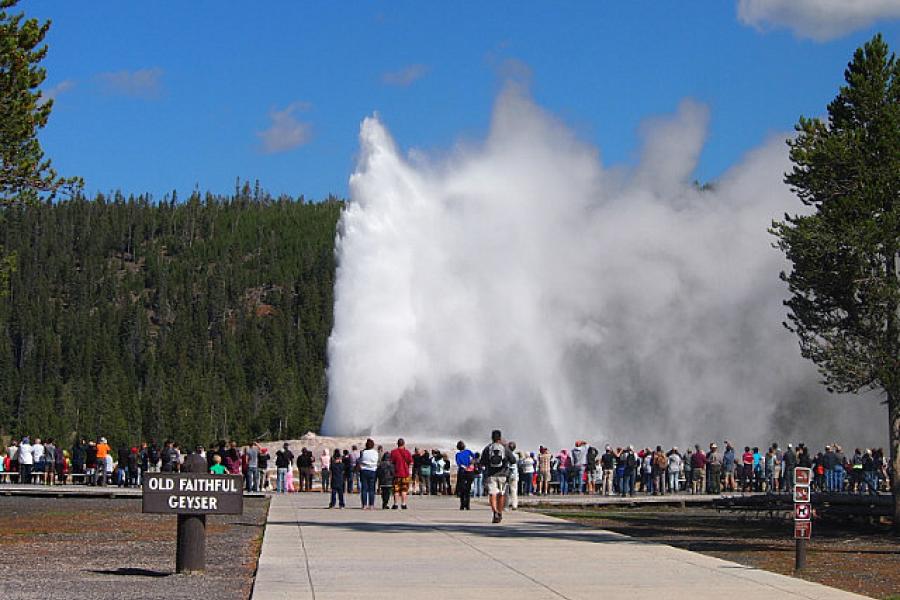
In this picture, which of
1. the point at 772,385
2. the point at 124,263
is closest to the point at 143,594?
the point at 772,385

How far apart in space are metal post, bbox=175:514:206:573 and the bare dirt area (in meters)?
6.64

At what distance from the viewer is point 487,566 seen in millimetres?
14750

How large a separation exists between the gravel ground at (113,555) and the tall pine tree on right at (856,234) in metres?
10.4

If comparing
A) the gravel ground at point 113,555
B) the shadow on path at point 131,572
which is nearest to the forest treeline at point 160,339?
the gravel ground at point 113,555

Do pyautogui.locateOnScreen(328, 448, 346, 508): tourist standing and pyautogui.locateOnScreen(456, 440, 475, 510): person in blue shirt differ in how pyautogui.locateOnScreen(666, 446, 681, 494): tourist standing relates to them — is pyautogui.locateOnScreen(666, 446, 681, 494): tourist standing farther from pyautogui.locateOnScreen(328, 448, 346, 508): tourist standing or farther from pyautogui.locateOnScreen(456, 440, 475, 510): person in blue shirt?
pyautogui.locateOnScreen(328, 448, 346, 508): tourist standing

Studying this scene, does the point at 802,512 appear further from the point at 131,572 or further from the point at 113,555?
the point at 113,555

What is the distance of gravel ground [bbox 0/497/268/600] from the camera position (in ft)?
41.2

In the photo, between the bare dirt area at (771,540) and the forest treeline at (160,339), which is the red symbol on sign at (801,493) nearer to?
the bare dirt area at (771,540)

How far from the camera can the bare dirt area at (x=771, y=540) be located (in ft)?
49.3

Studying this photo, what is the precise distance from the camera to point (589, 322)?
6662cm

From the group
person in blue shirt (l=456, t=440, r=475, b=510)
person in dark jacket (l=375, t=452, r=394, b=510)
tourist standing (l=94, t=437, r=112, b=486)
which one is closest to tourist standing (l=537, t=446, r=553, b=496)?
person in blue shirt (l=456, t=440, r=475, b=510)

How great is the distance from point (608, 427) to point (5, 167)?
46003mm

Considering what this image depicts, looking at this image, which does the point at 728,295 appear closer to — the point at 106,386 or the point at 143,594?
the point at 143,594

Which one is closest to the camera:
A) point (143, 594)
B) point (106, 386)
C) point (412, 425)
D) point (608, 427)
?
point (143, 594)
